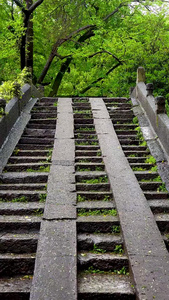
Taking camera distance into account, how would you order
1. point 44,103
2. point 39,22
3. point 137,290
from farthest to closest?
1. point 39,22
2. point 44,103
3. point 137,290

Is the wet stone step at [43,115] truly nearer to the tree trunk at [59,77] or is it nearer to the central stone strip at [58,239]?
the central stone strip at [58,239]

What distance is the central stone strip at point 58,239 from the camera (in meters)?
3.79

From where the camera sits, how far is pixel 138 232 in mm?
4789

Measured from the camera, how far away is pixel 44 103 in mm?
11766

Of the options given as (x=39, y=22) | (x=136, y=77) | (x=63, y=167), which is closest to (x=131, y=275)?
(x=63, y=167)

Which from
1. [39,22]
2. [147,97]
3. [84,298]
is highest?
[39,22]

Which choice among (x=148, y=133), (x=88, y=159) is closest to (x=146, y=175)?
(x=88, y=159)

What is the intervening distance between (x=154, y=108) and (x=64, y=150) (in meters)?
2.81

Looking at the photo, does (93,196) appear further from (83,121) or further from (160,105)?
(83,121)

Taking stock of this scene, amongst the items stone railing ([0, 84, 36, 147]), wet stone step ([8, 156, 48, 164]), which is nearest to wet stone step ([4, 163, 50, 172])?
wet stone step ([8, 156, 48, 164])

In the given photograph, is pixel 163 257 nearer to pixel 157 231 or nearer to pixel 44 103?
pixel 157 231

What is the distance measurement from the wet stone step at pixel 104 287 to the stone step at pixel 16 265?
0.70 m

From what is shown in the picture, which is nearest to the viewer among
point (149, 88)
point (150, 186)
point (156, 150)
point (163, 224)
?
point (163, 224)

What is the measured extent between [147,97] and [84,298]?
7.14 meters
